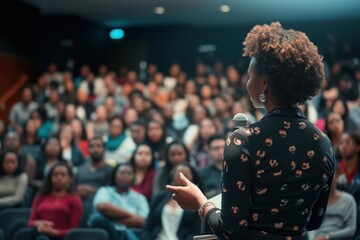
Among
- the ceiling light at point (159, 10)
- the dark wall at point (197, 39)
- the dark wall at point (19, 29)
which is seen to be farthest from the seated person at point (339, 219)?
the dark wall at point (197, 39)

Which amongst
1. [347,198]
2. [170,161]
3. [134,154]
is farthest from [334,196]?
[134,154]

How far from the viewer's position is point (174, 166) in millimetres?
5258

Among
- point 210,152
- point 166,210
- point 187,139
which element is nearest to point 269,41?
point 166,210

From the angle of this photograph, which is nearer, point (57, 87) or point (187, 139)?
point (187, 139)

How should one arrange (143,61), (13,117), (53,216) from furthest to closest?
(143,61) < (13,117) < (53,216)

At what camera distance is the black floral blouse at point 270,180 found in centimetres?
160

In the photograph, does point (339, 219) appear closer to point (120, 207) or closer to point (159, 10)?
point (120, 207)

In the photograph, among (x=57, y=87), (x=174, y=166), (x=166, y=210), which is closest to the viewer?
(x=166, y=210)

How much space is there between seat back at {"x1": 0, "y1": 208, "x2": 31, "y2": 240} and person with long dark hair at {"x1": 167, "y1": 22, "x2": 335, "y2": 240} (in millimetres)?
3460

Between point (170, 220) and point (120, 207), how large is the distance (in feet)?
1.72

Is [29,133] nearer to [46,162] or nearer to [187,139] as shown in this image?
[46,162]

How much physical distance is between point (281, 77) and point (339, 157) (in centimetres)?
328

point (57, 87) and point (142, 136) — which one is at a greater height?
point (57, 87)

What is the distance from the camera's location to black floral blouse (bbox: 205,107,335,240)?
1.60 metres
